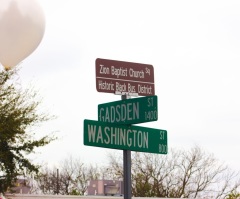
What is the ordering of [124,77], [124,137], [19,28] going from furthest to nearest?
[124,77], [124,137], [19,28]

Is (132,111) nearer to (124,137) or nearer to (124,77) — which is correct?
(124,137)

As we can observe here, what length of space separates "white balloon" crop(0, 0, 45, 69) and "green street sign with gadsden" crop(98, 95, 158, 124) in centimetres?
290

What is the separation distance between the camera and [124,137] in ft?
33.1

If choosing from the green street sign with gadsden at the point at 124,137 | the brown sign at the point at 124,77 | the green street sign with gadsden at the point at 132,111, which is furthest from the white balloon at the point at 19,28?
the green street sign with gadsden at the point at 132,111

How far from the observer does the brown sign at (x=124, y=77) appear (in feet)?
33.3

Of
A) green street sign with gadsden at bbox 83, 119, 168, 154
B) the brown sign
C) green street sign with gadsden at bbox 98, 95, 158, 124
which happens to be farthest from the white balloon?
green street sign with gadsden at bbox 98, 95, 158, 124

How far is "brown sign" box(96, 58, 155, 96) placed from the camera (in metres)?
10.1

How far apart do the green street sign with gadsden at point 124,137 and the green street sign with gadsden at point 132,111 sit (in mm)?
132

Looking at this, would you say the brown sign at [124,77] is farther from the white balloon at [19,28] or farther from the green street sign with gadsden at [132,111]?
the white balloon at [19,28]

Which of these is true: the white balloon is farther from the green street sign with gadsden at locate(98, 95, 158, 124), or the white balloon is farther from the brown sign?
the green street sign with gadsden at locate(98, 95, 158, 124)

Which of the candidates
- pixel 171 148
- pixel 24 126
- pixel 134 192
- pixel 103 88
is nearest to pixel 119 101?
pixel 103 88

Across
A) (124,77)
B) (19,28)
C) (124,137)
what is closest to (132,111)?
(124,137)

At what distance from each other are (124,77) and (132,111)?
502 millimetres

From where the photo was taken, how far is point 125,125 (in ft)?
33.4
